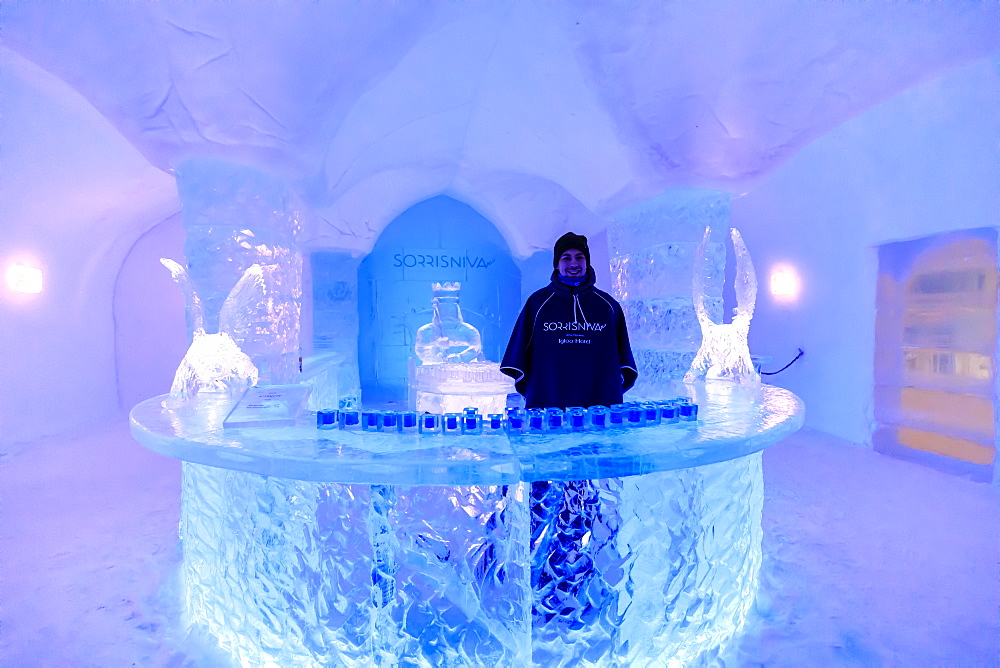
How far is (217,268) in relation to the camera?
343 cm

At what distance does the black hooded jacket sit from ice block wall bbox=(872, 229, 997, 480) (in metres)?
3.73

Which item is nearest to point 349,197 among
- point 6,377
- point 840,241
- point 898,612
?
point 6,377

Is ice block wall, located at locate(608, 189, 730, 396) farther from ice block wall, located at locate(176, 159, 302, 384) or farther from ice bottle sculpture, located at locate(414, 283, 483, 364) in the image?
ice block wall, located at locate(176, 159, 302, 384)

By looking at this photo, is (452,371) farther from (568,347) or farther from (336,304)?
(336,304)

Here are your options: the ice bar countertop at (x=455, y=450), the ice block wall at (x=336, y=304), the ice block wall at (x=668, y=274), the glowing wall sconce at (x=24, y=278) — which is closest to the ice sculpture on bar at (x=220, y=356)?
the ice bar countertop at (x=455, y=450)

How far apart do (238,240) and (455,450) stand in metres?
2.41

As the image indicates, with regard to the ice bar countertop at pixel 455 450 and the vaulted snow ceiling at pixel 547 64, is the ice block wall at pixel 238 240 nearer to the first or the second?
the vaulted snow ceiling at pixel 547 64

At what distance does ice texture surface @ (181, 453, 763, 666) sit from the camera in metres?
1.91

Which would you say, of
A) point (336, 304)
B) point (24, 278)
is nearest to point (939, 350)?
point (336, 304)

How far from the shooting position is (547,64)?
14.0 ft

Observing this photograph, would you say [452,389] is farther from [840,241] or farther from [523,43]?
[840,241]

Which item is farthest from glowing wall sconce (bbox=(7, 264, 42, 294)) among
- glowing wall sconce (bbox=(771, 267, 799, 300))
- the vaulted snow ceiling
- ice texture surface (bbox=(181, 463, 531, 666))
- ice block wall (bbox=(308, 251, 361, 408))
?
glowing wall sconce (bbox=(771, 267, 799, 300))

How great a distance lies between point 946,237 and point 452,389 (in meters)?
4.34

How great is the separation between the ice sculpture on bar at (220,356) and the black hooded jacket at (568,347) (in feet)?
5.18
